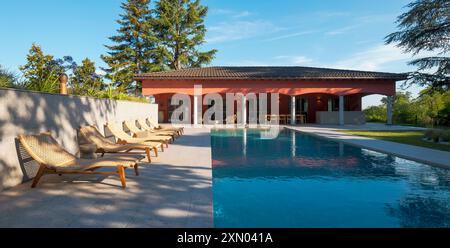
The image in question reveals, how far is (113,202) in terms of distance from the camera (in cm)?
439

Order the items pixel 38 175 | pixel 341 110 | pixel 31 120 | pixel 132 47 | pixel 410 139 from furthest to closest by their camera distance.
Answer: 1. pixel 132 47
2. pixel 341 110
3. pixel 410 139
4. pixel 31 120
5. pixel 38 175

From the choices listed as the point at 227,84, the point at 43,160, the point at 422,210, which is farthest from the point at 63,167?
the point at 227,84

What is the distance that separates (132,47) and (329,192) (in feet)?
121

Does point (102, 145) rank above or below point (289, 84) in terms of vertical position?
below

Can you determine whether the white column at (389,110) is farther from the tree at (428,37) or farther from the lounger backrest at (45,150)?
Answer: the lounger backrest at (45,150)

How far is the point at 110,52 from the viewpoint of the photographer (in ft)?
125

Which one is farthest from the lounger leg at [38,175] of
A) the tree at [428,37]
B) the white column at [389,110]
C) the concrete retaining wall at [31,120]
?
the white column at [389,110]

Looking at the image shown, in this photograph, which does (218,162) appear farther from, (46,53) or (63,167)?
(46,53)

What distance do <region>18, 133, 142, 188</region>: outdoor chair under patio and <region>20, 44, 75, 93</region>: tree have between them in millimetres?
3614

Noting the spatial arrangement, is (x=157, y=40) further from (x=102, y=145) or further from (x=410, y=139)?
(x=102, y=145)

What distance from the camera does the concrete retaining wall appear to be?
5125mm

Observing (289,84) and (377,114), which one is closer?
(289,84)

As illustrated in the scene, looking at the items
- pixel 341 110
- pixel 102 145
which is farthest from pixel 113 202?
pixel 341 110

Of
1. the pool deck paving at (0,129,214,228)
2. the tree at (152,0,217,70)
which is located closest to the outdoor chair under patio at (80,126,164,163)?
the pool deck paving at (0,129,214,228)
